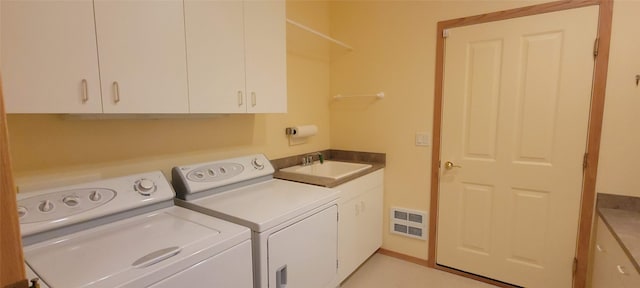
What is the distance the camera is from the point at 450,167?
247 cm

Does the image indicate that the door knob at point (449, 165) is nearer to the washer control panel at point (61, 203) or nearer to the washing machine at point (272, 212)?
the washing machine at point (272, 212)

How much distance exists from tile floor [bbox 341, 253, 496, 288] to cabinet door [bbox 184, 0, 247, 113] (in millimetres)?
1669

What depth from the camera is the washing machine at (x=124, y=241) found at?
39.3 inches

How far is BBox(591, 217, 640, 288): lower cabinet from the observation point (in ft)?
4.38

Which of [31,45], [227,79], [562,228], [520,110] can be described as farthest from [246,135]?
[562,228]

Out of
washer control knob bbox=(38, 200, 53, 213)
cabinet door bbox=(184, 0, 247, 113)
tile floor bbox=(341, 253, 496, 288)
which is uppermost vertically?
cabinet door bbox=(184, 0, 247, 113)

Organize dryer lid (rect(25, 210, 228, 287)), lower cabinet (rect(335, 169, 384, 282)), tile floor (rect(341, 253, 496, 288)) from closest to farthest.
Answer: dryer lid (rect(25, 210, 228, 287)), lower cabinet (rect(335, 169, 384, 282)), tile floor (rect(341, 253, 496, 288))

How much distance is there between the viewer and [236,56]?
→ 175 cm

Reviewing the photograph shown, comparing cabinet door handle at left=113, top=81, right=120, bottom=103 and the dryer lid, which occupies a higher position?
cabinet door handle at left=113, top=81, right=120, bottom=103

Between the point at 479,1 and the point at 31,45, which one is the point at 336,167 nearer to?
the point at 479,1

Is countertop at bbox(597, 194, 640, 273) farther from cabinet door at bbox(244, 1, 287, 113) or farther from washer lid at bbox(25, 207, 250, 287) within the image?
cabinet door at bbox(244, 1, 287, 113)

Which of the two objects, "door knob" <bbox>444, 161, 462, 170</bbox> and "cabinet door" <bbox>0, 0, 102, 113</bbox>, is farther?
"door knob" <bbox>444, 161, 462, 170</bbox>

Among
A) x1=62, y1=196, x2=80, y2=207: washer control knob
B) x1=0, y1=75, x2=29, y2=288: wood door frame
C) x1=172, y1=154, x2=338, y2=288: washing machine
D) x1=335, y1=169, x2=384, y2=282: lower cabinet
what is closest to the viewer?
x1=0, y1=75, x2=29, y2=288: wood door frame

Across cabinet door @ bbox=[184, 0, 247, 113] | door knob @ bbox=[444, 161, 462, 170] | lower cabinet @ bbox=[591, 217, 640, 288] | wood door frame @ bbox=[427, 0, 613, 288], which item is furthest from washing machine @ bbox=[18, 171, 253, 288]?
wood door frame @ bbox=[427, 0, 613, 288]
